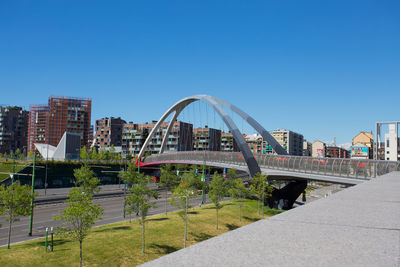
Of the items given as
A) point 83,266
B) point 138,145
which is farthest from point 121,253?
point 138,145

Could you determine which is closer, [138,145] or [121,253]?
[121,253]

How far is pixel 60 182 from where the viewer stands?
72.2 metres

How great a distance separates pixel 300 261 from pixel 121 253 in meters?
27.5

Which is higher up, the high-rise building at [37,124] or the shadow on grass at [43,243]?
the high-rise building at [37,124]

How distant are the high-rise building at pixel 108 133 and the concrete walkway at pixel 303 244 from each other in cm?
15485

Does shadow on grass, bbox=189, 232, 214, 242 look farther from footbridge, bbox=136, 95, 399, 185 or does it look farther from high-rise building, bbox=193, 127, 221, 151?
high-rise building, bbox=193, 127, 221, 151

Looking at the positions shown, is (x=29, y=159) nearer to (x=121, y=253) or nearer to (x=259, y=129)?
(x=259, y=129)

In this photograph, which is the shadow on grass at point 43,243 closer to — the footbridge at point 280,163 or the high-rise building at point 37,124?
the footbridge at point 280,163

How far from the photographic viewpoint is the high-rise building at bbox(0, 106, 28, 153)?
159 meters

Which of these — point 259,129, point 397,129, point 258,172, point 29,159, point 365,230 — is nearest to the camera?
point 365,230

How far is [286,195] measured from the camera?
54375 millimetres

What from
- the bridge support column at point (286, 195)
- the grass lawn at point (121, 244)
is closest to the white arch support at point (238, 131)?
the bridge support column at point (286, 195)

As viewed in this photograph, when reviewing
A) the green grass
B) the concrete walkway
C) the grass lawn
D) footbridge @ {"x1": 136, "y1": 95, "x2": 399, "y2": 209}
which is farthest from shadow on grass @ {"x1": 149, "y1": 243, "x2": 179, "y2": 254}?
the green grass

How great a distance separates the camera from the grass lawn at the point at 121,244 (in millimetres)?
24172
